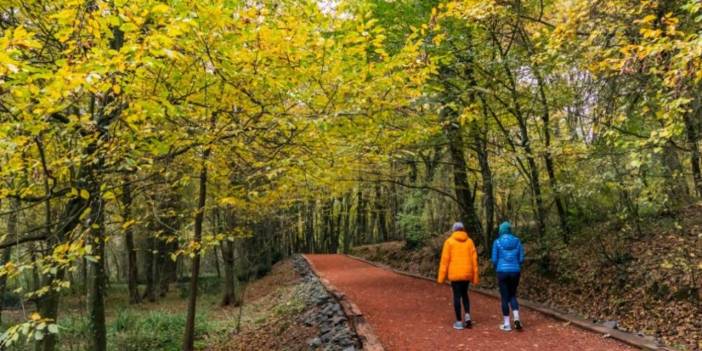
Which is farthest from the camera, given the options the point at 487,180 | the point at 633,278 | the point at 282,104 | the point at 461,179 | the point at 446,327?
the point at 461,179

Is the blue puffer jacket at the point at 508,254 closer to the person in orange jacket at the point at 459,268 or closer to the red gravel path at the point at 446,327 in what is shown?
the person in orange jacket at the point at 459,268

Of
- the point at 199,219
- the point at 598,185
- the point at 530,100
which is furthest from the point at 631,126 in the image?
the point at 199,219

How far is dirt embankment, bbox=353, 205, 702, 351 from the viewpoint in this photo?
24.3 feet

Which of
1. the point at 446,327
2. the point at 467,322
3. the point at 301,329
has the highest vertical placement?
the point at 467,322

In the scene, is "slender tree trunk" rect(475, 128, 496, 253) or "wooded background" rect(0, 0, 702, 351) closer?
"wooded background" rect(0, 0, 702, 351)

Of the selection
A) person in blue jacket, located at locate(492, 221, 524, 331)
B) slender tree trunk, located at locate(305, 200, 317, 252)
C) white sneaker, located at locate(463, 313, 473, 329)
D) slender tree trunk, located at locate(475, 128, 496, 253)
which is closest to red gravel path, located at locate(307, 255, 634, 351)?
white sneaker, located at locate(463, 313, 473, 329)

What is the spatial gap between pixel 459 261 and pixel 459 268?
0.39 ft

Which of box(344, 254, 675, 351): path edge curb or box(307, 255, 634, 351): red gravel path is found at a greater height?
box(344, 254, 675, 351): path edge curb

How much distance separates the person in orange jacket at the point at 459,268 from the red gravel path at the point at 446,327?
44cm

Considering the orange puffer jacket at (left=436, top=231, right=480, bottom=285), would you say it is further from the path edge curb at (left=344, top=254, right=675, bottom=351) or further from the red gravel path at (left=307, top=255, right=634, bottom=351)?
the path edge curb at (left=344, top=254, right=675, bottom=351)

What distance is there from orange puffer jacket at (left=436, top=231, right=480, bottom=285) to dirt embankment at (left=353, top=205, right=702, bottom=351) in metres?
2.49

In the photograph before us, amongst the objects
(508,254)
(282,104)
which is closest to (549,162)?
(508,254)

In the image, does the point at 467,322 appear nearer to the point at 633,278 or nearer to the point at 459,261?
the point at 459,261

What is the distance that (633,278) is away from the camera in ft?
28.9
